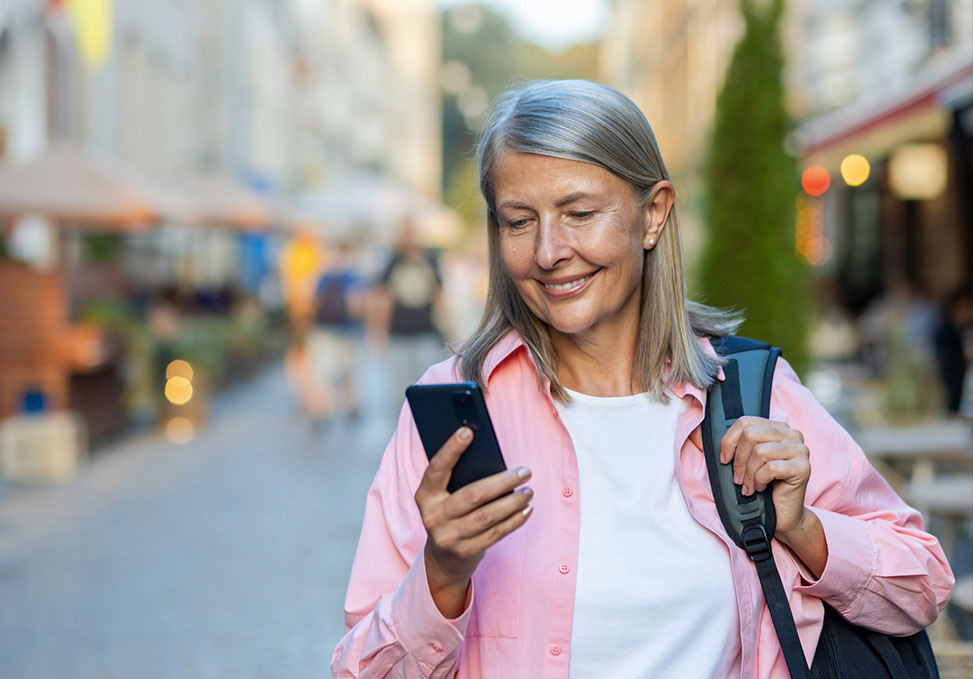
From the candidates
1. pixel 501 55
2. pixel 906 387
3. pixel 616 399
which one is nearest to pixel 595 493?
pixel 616 399

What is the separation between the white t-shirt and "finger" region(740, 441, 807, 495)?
0.15m

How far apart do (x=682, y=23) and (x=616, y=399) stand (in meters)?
37.7

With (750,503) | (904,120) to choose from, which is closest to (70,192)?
(904,120)

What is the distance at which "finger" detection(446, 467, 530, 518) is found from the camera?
1748 millimetres

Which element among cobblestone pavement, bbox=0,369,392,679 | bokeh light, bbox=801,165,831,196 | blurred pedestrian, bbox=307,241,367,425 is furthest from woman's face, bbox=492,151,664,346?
bokeh light, bbox=801,165,831,196

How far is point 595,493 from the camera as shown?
2.08m

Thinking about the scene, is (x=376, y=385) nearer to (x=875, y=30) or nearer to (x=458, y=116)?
(x=875, y=30)

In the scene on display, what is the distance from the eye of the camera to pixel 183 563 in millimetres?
7199

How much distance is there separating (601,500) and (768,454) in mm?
290

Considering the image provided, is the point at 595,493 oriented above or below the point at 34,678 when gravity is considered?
above

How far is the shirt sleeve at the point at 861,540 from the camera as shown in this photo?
6.70 feet

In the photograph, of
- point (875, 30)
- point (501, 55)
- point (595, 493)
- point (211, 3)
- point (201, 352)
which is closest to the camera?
point (595, 493)

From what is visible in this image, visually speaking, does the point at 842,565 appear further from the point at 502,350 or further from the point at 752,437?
the point at 502,350

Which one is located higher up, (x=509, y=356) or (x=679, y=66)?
(x=679, y=66)
